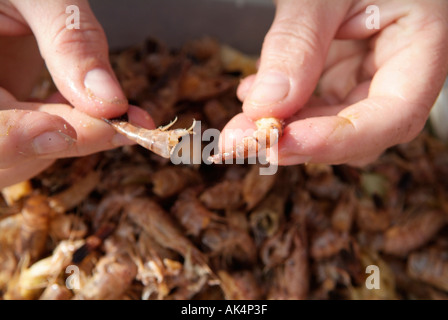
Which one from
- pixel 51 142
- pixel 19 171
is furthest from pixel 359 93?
pixel 19 171

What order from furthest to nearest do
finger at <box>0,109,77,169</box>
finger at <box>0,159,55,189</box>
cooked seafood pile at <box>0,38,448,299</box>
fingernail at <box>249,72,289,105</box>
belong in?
cooked seafood pile at <box>0,38,448,299</box>, finger at <box>0,159,55,189</box>, fingernail at <box>249,72,289,105</box>, finger at <box>0,109,77,169</box>

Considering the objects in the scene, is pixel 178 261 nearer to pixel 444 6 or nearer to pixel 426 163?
pixel 444 6

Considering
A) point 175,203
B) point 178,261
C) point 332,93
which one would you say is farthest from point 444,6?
point 178,261

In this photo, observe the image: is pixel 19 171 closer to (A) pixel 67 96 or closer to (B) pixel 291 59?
(A) pixel 67 96

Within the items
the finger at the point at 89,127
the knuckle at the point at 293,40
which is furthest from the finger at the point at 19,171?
the knuckle at the point at 293,40

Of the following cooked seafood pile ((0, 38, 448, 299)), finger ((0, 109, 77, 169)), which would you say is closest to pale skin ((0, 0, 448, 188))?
finger ((0, 109, 77, 169))

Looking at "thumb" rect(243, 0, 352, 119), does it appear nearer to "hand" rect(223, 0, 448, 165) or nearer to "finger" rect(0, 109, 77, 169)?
"hand" rect(223, 0, 448, 165)
